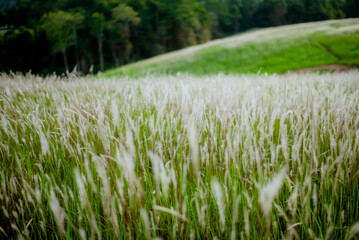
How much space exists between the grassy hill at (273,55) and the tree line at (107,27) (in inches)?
552

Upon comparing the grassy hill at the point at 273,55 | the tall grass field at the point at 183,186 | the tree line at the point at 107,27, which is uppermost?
the tree line at the point at 107,27

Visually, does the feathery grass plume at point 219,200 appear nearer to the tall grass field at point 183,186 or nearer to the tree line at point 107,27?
the tall grass field at point 183,186

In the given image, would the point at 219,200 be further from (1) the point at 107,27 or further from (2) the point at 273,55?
(1) the point at 107,27

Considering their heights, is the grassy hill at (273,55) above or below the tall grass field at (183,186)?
above

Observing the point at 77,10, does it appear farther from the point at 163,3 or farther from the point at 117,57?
the point at 163,3

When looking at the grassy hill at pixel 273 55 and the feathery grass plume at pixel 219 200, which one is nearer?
the feathery grass plume at pixel 219 200

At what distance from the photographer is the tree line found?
3817 centimetres

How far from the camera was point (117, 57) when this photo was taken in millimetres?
52500

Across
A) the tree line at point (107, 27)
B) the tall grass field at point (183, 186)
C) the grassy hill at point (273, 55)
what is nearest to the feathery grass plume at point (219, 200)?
the tall grass field at point (183, 186)

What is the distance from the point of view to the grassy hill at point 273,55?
22047mm

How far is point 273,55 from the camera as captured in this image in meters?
24.6

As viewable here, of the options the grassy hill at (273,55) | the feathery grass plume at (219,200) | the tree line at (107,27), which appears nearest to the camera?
the feathery grass plume at (219,200)

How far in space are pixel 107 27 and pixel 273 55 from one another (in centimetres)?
4175

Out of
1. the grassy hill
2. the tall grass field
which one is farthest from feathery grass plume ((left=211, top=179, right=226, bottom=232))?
the grassy hill
